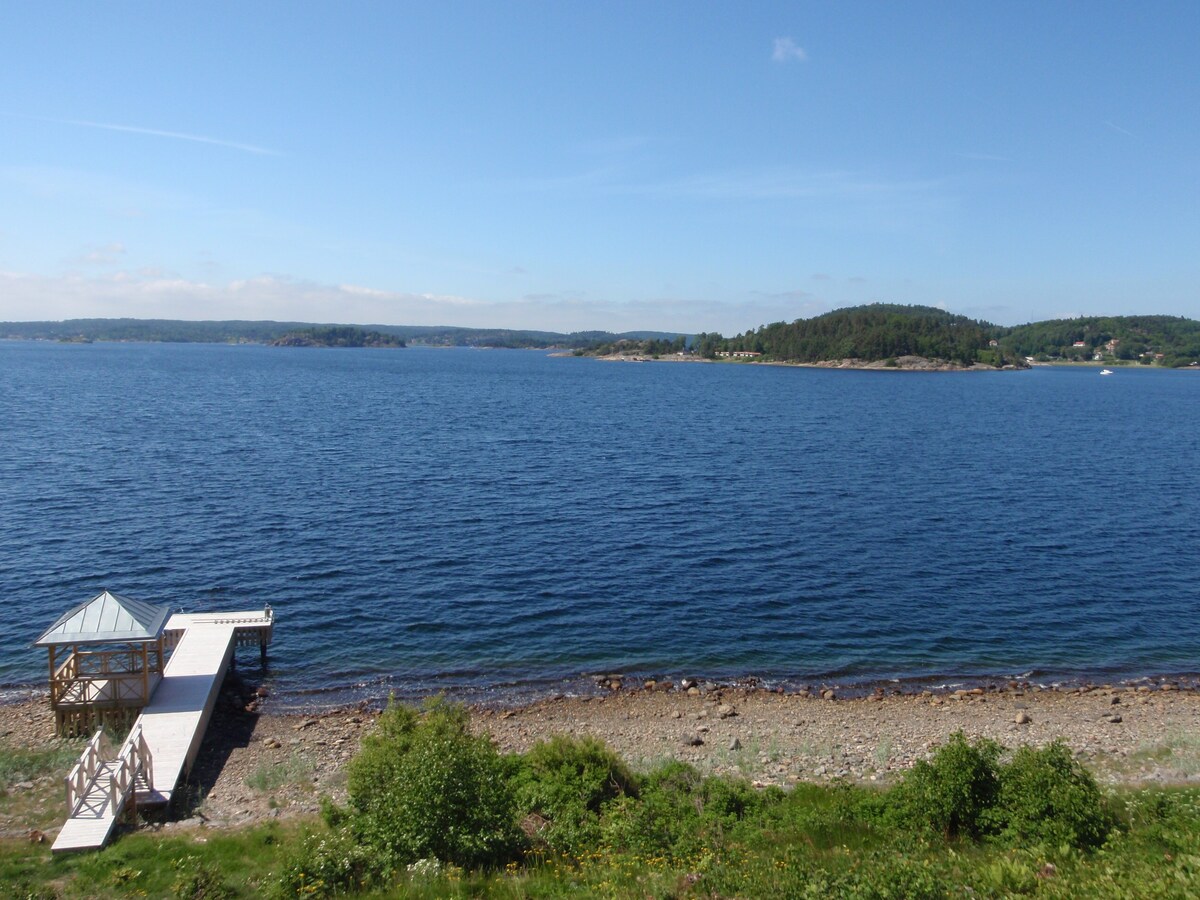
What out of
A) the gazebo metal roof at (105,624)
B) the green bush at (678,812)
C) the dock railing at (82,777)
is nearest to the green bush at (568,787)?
the green bush at (678,812)

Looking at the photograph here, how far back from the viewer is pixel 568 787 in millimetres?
17953

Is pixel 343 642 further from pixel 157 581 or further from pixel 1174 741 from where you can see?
pixel 1174 741

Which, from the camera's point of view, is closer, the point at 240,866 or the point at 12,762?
the point at 240,866

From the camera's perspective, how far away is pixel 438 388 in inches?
5822

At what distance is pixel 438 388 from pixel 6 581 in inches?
4515

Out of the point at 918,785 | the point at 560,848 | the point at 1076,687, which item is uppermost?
the point at 918,785

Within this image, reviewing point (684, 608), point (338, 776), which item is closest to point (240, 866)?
point (338, 776)

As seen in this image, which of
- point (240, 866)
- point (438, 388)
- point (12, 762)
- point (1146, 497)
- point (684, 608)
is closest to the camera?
point (240, 866)

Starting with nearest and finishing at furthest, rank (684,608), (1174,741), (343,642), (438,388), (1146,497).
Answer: (1174,741)
(343,642)
(684,608)
(1146,497)
(438,388)

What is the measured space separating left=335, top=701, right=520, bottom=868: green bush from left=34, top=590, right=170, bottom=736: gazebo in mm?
10789

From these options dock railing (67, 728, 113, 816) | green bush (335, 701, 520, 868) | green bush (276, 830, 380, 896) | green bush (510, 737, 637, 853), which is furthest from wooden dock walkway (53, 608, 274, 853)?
green bush (510, 737, 637, 853)

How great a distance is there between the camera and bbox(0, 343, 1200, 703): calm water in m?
30.6

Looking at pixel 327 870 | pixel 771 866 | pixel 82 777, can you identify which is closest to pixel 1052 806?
pixel 771 866

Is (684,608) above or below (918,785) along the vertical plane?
below
